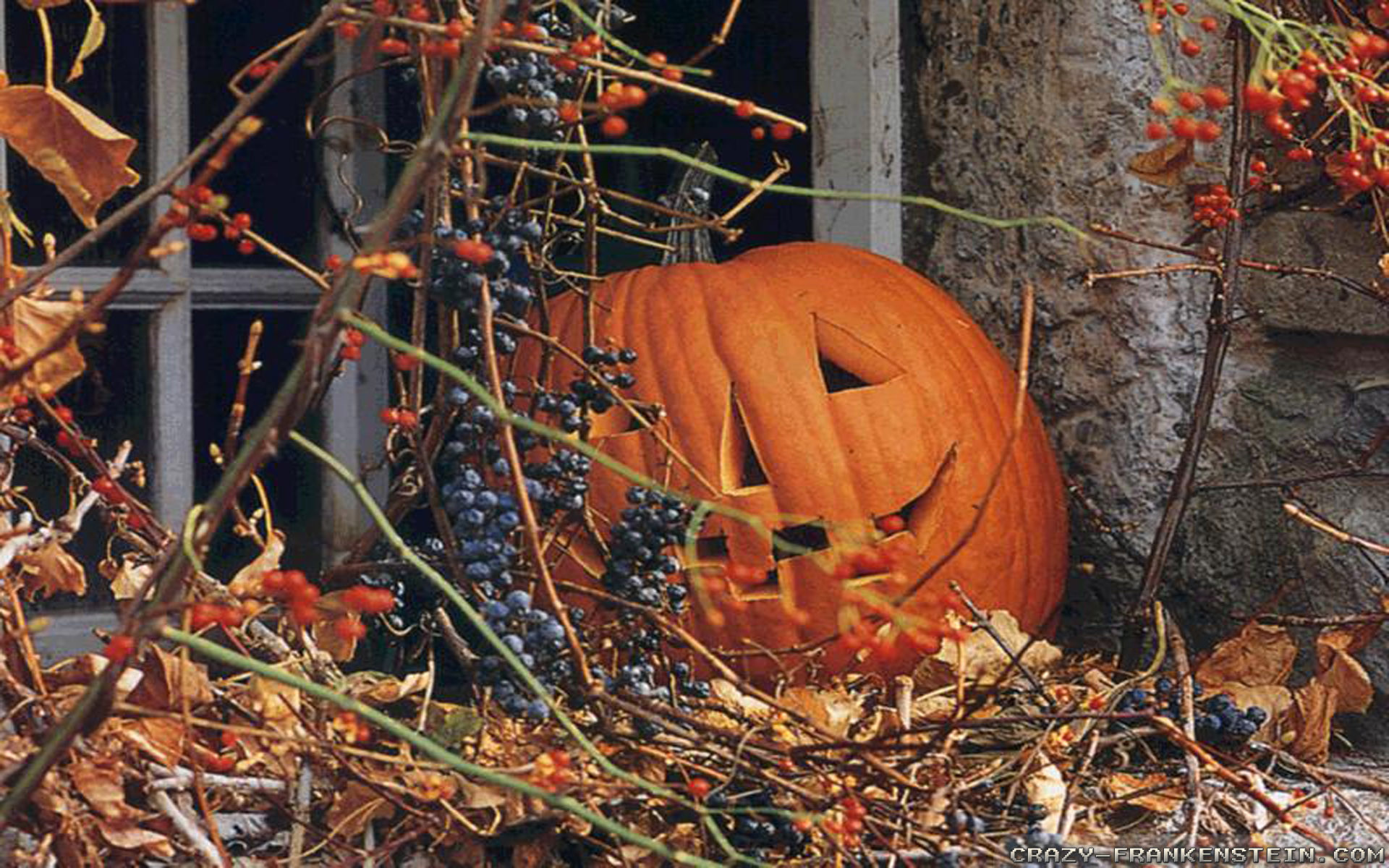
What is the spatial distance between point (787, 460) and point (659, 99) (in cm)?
67

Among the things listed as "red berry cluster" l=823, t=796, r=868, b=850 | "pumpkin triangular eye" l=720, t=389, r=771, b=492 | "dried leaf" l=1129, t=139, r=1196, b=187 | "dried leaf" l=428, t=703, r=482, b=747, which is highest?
"dried leaf" l=1129, t=139, r=1196, b=187

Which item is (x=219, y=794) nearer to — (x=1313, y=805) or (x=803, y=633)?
(x=803, y=633)

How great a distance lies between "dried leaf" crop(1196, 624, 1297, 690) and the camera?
1.44 m

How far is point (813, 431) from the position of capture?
1484mm

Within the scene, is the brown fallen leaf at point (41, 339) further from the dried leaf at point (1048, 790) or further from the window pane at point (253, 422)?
the dried leaf at point (1048, 790)

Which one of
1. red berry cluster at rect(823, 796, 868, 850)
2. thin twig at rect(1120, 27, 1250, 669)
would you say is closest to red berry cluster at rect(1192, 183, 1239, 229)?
thin twig at rect(1120, 27, 1250, 669)

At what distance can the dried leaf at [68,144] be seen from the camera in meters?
1.06

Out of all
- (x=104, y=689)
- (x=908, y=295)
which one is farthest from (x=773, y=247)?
(x=104, y=689)

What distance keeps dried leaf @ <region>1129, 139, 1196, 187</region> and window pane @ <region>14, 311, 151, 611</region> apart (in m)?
0.94

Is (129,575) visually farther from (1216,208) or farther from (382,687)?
(1216,208)

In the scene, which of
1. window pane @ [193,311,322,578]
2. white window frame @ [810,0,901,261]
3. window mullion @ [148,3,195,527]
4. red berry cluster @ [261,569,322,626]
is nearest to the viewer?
red berry cluster @ [261,569,322,626]

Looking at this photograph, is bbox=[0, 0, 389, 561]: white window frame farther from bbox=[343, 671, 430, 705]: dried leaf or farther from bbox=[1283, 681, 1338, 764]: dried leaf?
bbox=[1283, 681, 1338, 764]: dried leaf

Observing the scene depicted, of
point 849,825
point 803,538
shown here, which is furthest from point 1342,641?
point 849,825

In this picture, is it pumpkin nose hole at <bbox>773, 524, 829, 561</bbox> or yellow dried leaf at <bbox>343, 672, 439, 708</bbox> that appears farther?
pumpkin nose hole at <bbox>773, 524, 829, 561</bbox>
